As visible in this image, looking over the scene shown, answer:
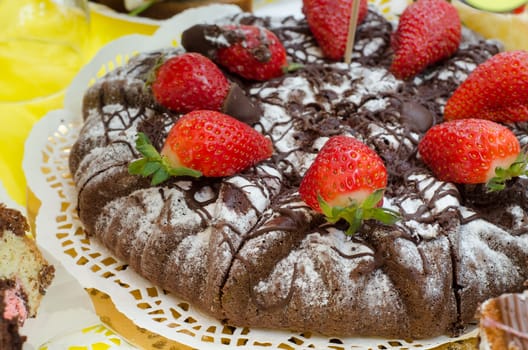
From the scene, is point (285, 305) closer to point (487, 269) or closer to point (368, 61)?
point (487, 269)

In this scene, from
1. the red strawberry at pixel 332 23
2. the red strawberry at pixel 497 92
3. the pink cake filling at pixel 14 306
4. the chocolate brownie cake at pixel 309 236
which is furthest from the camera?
the red strawberry at pixel 332 23

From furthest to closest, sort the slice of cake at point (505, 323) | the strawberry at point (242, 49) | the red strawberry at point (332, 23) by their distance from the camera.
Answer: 1. the red strawberry at point (332, 23)
2. the strawberry at point (242, 49)
3. the slice of cake at point (505, 323)

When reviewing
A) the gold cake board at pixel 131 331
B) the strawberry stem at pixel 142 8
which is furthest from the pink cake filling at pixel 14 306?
the strawberry stem at pixel 142 8

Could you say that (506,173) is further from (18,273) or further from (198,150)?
(18,273)

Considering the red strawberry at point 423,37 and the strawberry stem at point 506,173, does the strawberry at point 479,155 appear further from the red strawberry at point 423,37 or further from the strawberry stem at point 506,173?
the red strawberry at point 423,37

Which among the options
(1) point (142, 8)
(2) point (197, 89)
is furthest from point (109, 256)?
(1) point (142, 8)

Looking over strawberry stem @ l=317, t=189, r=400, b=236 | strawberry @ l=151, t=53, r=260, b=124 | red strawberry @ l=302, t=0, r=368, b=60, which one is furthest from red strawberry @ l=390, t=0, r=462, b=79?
strawberry stem @ l=317, t=189, r=400, b=236

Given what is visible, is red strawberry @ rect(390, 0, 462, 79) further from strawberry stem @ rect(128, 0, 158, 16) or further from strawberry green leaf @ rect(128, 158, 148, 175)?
strawberry stem @ rect(128, 0, 158, 16)
